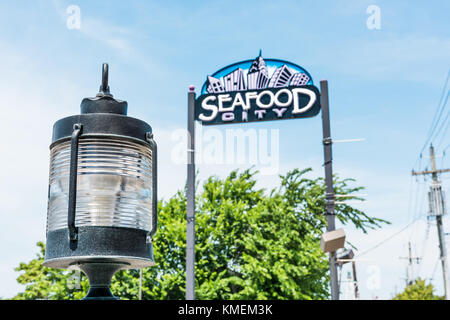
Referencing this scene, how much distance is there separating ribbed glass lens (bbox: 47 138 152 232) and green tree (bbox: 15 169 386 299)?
18.2 m

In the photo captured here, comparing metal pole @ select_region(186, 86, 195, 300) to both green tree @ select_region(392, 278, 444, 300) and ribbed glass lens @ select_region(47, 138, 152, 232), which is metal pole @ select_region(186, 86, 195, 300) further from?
green tree @ select_region(392, 278, 444, 300)

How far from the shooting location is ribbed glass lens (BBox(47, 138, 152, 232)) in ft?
5.97

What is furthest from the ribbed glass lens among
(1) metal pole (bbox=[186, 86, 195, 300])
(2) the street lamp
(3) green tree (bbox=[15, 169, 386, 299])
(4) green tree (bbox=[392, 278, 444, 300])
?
(4) green tree (bbox=[392, 278, 444, 300])

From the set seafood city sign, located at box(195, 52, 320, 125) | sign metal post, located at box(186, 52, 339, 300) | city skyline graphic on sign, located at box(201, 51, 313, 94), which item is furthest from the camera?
city skyline graphic on sign, located at box(201, 51, 313, 94)

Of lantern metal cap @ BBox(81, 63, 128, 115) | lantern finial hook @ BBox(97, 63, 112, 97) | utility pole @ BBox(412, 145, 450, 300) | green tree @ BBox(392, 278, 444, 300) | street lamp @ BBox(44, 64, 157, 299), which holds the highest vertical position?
utility pole @ BBox(412, 145, 450, 300)

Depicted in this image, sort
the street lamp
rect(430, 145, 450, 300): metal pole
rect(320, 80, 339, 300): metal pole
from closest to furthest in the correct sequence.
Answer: the street lamp
rect(320, 80, 339, 300): metal pole
rect(430, 145, 450, 300): metal pole

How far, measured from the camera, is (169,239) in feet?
70.7

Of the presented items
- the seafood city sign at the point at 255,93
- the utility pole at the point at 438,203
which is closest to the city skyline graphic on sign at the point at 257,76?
the seafood city sign at the point at 255,93

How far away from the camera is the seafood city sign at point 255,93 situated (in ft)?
48.5

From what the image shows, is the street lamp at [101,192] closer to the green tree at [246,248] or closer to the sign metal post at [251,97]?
the sign metal post at [251,97]

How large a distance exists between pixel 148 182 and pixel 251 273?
1871 centimetres

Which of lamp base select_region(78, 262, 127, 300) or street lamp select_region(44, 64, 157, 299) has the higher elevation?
street lamp select_region(44, 64, 157, 299)

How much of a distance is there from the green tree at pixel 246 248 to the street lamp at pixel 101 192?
18.2 metres
